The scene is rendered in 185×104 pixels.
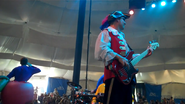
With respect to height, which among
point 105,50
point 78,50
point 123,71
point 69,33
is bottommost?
point 123,71

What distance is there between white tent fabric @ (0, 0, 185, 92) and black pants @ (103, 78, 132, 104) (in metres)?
7.33

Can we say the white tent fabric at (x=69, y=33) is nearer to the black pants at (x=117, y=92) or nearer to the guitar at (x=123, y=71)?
the guitar at (x=123, y=71)

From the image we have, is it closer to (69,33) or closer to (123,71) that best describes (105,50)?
(123,71)

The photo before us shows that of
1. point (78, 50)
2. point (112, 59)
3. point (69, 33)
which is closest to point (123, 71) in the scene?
point (112, 59)

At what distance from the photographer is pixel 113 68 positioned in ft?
4.38

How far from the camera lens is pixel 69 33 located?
1058 centimetres

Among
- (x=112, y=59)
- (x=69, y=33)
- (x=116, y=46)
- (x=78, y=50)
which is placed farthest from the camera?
(x=69, y=33)

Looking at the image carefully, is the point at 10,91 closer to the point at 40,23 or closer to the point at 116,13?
the point at 116,13

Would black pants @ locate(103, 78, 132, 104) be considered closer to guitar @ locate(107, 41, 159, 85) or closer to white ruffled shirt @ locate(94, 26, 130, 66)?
guitar @ locate(107, 41, 159, 85)

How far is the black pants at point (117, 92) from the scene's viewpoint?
1343mm

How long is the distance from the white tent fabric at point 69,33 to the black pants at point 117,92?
733 cm

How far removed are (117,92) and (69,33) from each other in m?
9.47

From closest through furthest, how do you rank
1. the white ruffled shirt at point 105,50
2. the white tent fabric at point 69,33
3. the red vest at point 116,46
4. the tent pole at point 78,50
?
the white ruffled shirt at point 105,50 < the red vest at point 116,46 < the tent pole at point 78,50 < the white tent fabric at point 69,33

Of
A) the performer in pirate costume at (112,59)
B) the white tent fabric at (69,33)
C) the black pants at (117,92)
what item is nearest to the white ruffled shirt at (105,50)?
the performer in pirate costume at (112,59)
